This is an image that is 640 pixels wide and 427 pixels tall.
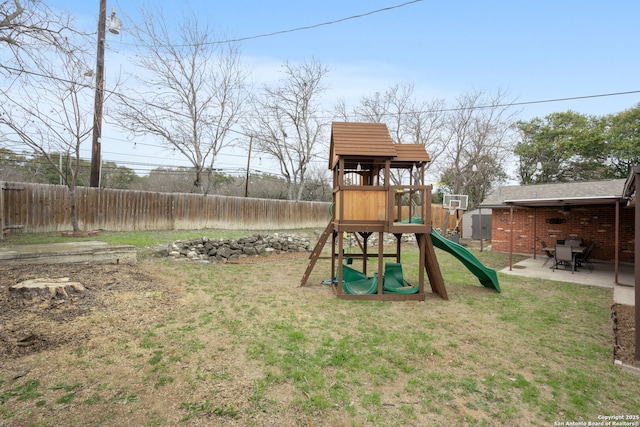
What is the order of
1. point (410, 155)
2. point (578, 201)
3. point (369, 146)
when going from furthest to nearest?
1. point (578, 201)
2. point (410, 155)
3. point (369, 146)

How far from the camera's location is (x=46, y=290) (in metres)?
4.61

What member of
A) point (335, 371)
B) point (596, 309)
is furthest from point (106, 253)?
point (596, 309)

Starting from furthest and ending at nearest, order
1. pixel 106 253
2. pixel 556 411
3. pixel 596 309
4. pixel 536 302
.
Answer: pixel 106 253, pixel 536 302, pixel 596 309, pixel 556 411

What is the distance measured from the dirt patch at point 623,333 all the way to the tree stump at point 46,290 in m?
7.46

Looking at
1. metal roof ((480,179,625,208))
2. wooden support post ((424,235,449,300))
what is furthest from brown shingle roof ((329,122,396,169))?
metal roof ((480,179,625,208))

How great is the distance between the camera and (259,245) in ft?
38.7

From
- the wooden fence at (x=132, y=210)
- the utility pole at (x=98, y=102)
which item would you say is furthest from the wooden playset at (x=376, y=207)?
the wooden fence at (x=132, y=210)

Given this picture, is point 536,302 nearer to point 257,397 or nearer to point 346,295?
point 346,295

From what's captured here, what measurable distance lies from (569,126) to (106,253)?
32.1 metres

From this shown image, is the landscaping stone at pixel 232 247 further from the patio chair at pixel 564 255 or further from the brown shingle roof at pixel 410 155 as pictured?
the patio chair at pixel 564 255

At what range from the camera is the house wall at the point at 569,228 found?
11.2 metres

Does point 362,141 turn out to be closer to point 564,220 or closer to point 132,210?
point 132,210

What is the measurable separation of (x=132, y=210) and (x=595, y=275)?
52.3 ft

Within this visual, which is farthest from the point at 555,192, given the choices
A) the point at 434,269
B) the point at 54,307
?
the point at 54,307
